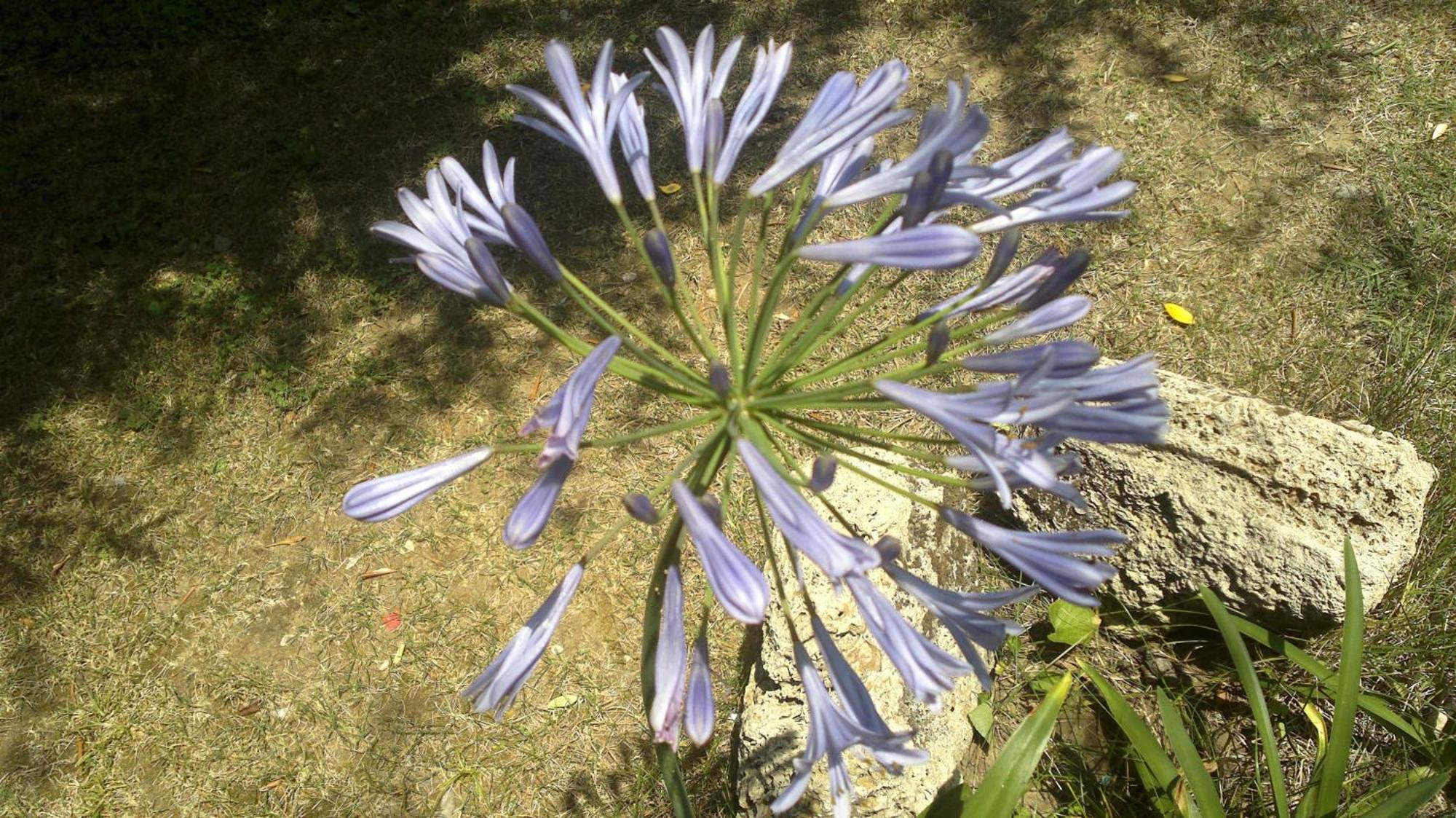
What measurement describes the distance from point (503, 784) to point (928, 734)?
183 centimetres

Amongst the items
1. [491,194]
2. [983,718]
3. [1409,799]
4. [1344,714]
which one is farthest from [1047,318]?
[983,718]

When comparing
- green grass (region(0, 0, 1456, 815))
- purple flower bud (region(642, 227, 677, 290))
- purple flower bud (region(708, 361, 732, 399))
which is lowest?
green grass (region(0, 0, 1456, 815))

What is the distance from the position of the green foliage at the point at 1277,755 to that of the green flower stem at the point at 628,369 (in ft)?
6.55

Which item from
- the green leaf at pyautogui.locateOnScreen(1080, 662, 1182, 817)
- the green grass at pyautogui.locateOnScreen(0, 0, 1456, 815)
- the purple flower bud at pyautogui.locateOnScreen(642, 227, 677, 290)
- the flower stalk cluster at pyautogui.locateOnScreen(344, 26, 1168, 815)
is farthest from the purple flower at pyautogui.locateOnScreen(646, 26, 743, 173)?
the green grass at pyautogui.locateOnScreen(0, 0, 1456, 815)

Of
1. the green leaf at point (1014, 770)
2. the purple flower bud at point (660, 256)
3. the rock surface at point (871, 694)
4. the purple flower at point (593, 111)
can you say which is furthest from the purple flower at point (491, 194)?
the green leaf at point (1014, 770)

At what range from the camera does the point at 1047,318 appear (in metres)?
1.65

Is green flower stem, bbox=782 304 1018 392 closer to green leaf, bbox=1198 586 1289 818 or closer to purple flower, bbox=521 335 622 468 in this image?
purple flower, bbox=521 335 622 468

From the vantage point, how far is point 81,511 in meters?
4.64

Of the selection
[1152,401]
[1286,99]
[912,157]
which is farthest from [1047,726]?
[1286,99]

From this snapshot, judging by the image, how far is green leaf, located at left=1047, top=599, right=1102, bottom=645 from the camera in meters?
3.68

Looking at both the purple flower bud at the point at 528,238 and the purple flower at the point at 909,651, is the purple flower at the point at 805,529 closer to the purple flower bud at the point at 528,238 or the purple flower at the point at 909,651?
the purple flower at the point at 909,651

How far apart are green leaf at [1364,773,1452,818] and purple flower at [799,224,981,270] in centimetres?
206

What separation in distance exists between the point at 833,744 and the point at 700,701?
0.27 meters

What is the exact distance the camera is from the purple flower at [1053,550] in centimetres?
150
